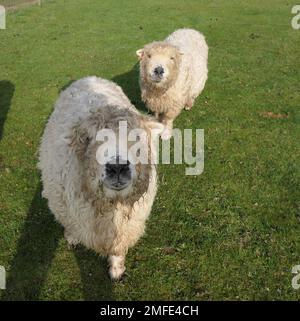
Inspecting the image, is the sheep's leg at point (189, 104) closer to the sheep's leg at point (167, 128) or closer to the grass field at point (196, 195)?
the grass field at point (196, 195)

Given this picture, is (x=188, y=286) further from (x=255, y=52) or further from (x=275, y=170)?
(x=255, y=52)

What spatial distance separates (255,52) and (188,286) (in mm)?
12076

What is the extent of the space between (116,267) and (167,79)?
16.3 ft

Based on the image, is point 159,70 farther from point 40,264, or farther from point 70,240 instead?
point 40,264

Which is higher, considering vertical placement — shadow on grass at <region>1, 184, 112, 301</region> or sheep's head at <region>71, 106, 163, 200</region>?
sheep's head at <region>71, 106, 163, 200</region>

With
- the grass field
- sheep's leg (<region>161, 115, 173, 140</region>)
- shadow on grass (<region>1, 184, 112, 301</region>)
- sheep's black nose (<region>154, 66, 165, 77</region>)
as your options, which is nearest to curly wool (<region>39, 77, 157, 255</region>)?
shadow on grass (<region>1, 184, 112, 301</region>)

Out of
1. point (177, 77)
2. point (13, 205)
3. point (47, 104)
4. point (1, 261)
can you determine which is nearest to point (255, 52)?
point (177, 77)

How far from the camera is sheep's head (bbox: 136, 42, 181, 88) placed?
955 centimetres

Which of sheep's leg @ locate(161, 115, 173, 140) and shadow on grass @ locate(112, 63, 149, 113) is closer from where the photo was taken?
sheep's leg @ locate(161, 115, 173, 140)

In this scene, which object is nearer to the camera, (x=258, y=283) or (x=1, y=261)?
(x=258, y=283)

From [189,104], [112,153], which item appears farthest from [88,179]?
[189,104]

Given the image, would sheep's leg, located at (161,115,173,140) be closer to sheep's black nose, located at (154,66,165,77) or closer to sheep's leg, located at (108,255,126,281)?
sheep's black nose, located at (154,66,165,77)
